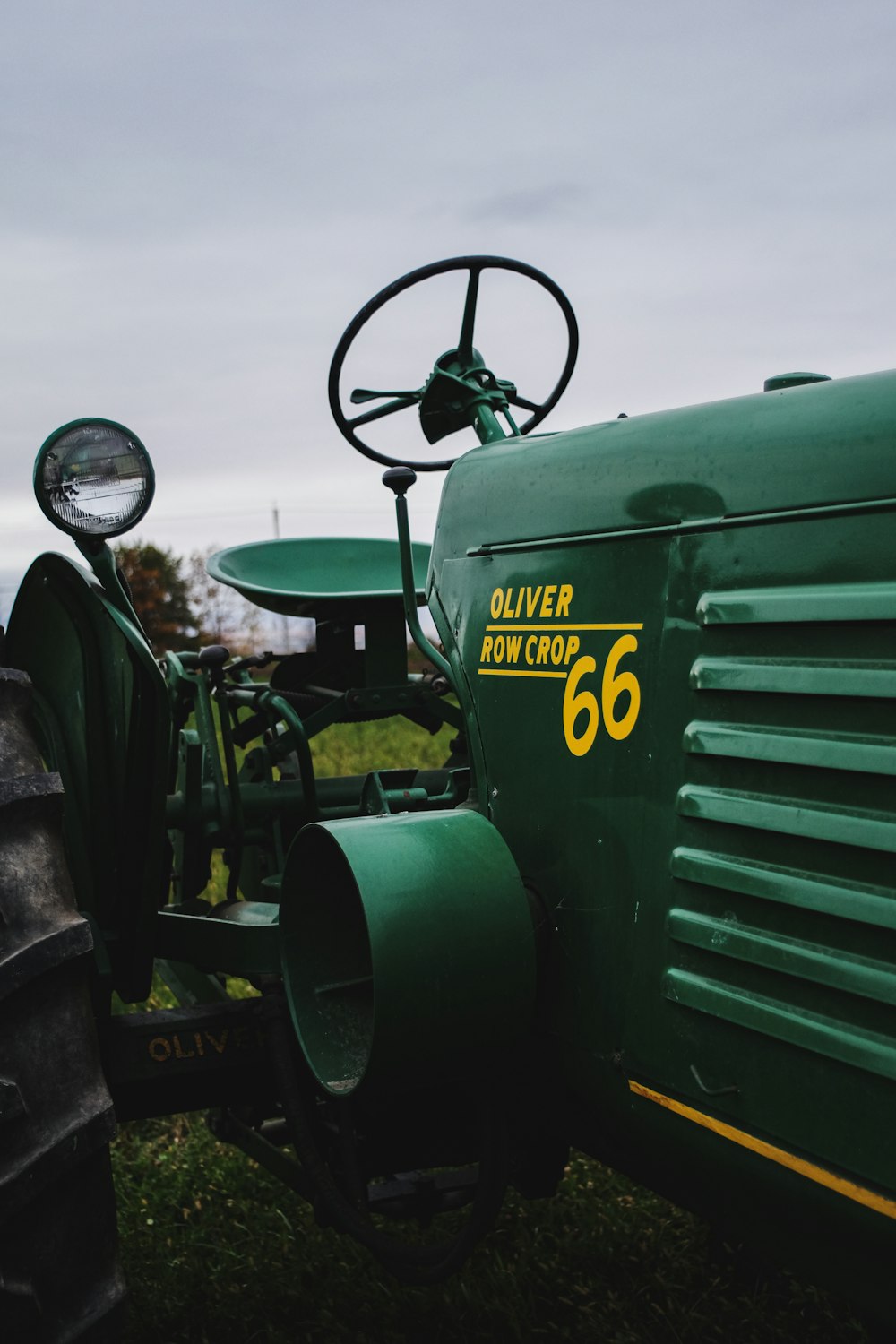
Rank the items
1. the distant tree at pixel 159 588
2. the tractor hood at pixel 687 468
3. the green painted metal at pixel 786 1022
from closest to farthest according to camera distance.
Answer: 1. the green painted metal at pixel 786 1022
2. the tractor hood at pixel 687 468
3. the distant tree at pixel 159 588

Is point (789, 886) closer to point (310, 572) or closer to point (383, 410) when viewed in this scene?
point (383, 410)

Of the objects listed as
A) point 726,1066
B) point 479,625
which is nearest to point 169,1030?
point 479,625

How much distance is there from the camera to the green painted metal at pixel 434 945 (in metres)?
1.78

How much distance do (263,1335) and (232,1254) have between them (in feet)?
1.01

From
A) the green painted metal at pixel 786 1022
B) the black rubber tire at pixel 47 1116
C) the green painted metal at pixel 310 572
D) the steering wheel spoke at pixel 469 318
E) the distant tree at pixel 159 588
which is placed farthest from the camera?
the distant tree at pixel 159 588

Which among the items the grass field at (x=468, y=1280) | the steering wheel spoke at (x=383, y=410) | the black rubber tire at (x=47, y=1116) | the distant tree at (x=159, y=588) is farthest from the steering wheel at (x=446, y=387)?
the distant tree at (x=159, y=588)

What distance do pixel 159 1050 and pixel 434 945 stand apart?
0.68 m

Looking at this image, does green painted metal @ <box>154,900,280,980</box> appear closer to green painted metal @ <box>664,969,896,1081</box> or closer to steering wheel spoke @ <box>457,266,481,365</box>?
green painted metal @ <box>664,969,896,1081</box>

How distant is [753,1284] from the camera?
268 cm

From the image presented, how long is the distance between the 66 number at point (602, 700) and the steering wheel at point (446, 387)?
844 mm

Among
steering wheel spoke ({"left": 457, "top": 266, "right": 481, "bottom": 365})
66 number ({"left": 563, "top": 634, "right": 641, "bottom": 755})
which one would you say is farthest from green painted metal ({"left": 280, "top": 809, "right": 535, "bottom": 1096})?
steering wheel spoke ({"left": 457, "top": 266, "right": 481, "bottom": 365})

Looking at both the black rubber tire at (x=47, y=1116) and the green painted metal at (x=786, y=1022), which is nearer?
the green painted metal at (x=786, y=1022)

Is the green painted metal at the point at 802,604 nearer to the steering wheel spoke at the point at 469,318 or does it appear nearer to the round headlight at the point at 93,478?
→ the round headlight at the point at 93,478

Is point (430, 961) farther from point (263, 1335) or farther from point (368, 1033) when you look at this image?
point (263, 1335)
